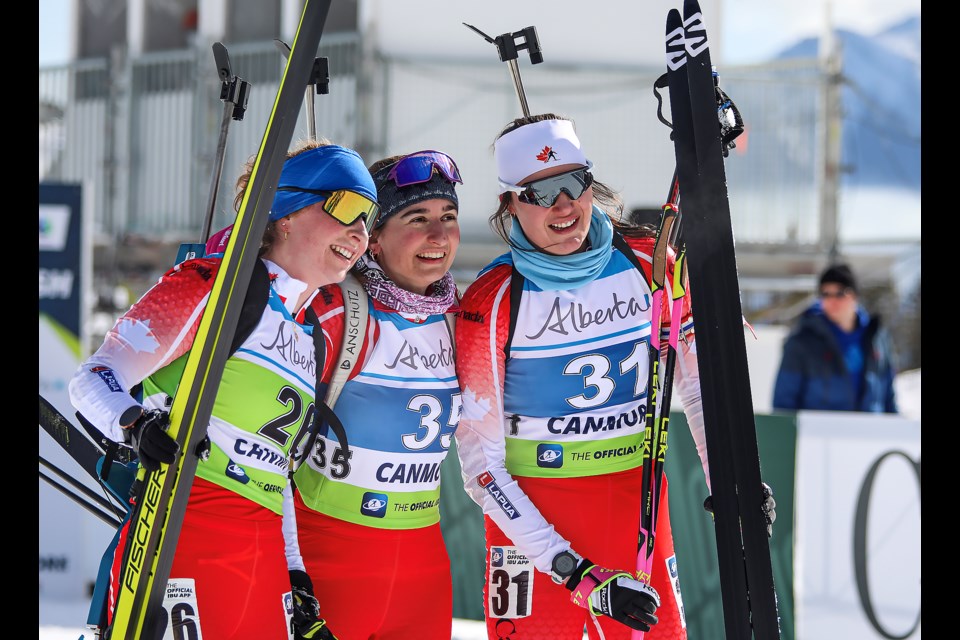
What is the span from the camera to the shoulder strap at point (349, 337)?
116 inches

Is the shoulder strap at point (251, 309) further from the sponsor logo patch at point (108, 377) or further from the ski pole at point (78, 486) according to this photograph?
the ski pole at point (78, 486)

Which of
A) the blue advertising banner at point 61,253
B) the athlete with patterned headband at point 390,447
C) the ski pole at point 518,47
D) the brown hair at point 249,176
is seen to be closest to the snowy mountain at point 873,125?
the blue advertising banner at point 61,253

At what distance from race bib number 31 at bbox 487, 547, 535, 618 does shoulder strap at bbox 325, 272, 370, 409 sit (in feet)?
2.34

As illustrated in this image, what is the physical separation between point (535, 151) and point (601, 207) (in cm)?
33

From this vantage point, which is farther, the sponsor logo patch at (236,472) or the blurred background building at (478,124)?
the blurred background building at (478,124)

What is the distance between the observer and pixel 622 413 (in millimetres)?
3152

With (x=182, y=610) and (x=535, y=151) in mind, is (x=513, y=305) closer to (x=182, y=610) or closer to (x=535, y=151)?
(x=535, y=151)

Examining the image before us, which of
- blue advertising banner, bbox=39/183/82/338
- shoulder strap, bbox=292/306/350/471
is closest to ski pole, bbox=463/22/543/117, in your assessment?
shoulder strap, bbox=292/306/350/471

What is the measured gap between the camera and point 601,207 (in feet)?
11.1

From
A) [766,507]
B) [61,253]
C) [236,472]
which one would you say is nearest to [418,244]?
[236,472]

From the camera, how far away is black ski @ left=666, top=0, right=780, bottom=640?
91.0 inches

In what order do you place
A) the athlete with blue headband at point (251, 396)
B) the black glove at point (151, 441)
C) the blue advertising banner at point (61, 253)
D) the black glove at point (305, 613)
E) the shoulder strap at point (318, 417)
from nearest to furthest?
the black glove at point (151, 441)
the athlete with blue headband at point (251, 396)
the black glove at point (305, 613)
the shoulder strap at point (318, 417)
the blue advertising banner at point (61, 253)

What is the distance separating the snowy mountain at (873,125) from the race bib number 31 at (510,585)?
27.5 feet
